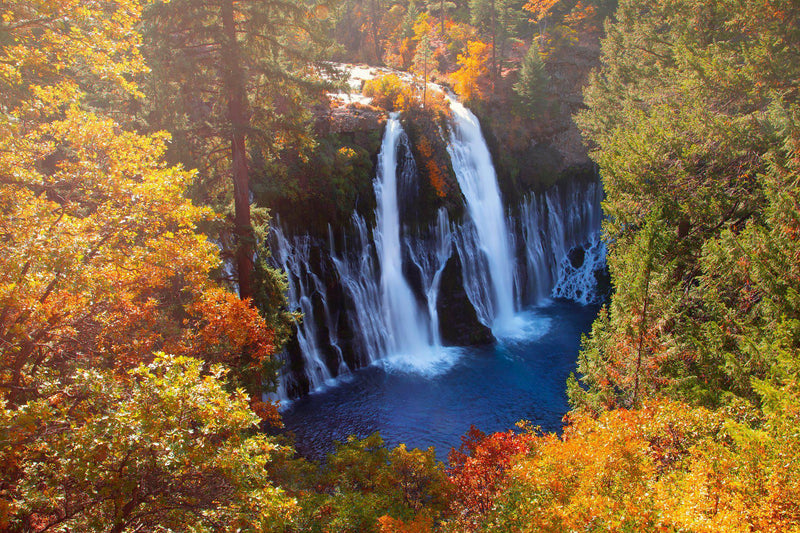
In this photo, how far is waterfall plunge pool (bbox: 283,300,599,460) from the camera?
17.8 meters

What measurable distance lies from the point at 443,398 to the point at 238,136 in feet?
47.5

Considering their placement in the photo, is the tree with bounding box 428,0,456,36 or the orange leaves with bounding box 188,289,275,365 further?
the tree with bounding box 428,0,456,36

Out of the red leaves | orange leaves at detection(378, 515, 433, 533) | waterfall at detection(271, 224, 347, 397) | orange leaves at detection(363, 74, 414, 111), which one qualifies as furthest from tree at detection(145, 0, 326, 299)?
orange leaves at detection(363, 74, 414, 111)

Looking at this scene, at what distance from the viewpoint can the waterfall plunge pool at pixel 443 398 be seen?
58.5ft

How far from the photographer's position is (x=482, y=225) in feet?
102

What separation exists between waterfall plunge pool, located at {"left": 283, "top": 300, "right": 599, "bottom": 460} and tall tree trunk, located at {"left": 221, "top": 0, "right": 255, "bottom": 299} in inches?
315

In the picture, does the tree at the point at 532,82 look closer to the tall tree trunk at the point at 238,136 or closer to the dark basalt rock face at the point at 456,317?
the dark basalt rock face at the point at 456,317

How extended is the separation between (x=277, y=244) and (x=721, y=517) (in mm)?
18004

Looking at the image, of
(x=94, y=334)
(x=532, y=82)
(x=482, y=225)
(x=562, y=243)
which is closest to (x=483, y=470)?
(x=94, y=334)

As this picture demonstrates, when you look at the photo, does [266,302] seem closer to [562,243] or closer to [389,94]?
[389,94]

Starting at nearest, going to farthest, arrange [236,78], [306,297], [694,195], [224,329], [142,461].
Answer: [142,461]
[224,329]
[236,78]
[694,195]
[306,297]

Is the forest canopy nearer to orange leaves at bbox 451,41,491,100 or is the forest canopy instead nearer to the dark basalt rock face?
the dark basalt rock face

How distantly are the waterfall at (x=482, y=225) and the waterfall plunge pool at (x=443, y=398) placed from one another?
4116 mm

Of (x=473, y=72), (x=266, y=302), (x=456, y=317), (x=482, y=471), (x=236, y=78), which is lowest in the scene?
(x=482, y=471)
